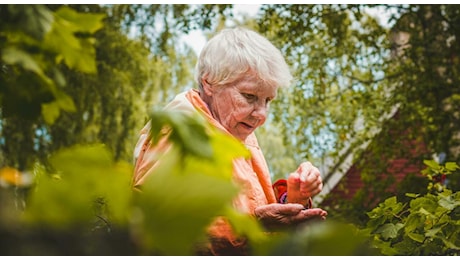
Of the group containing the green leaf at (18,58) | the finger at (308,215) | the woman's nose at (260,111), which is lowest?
the finger at (308,215)

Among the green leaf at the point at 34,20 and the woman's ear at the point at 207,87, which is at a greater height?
the green leaf at the point at 34,20

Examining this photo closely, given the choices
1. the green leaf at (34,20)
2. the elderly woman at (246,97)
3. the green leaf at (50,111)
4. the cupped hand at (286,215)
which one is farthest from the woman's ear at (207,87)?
the green leaf at (34,20)

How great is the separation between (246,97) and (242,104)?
0.09ft

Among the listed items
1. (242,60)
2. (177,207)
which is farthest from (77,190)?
(242,60)

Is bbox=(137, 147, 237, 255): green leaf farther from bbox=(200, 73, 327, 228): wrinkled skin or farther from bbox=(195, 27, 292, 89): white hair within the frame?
bbox=(195, 27, 292, 89): white hair

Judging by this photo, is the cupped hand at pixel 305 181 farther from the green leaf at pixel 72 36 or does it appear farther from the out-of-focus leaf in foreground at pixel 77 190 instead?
the out-of-focus leaf in foreground at pixel 77 190

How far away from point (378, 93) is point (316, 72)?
951 mm

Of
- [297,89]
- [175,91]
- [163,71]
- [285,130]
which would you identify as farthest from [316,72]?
[175,91]

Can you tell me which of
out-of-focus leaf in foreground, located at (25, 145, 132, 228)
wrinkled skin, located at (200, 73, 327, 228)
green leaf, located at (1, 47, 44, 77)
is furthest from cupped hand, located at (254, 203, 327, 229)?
out-of-focus leaf in foreground, located at (25, 145, 132, 228)

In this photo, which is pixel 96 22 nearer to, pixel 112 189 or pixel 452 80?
pixel 112 189

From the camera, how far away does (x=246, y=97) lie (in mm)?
2480

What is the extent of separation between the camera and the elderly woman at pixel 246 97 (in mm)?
2174

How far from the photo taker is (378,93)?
9.66 meters

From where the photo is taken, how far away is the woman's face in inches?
96.4
